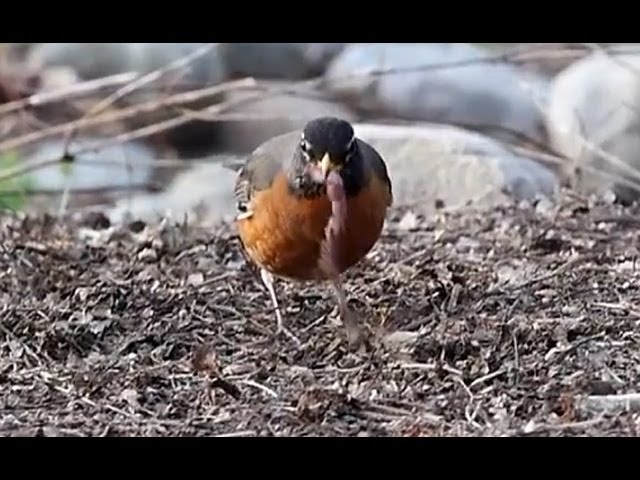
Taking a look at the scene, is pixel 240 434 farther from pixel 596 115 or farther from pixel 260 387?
pixel 596 115

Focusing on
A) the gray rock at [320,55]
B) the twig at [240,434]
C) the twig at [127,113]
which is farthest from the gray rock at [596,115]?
the twig at [240,434]

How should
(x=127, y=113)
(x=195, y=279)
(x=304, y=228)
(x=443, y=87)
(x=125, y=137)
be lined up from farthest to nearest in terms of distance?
(x=443, y=87) < (x=125, y=137) < (x=127, y=113) < (x=195, y=279) < (x=304, y=228)

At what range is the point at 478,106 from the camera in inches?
282

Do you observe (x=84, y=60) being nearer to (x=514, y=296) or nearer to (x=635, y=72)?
(x=635, y=72)

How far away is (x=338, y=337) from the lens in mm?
4324

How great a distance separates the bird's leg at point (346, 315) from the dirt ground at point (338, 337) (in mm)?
32

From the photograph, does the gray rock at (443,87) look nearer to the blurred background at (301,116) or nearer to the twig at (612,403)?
the blurred background at (301,116)

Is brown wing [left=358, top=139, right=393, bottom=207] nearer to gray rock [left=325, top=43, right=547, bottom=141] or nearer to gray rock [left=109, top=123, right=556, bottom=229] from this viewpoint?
gray rock [left=109, top=123, right=556, bottom=229]

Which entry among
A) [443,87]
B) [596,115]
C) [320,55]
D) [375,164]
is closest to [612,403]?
[375,164]

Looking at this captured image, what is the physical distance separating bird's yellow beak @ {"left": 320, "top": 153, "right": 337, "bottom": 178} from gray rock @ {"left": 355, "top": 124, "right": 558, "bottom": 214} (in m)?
1.79

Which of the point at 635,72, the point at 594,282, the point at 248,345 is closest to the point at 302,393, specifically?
the point at 248,345

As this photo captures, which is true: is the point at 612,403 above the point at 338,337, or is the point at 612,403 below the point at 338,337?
below

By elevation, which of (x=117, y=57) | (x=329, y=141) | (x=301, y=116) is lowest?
(x=329, y=141)

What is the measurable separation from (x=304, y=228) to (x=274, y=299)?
0.36m
